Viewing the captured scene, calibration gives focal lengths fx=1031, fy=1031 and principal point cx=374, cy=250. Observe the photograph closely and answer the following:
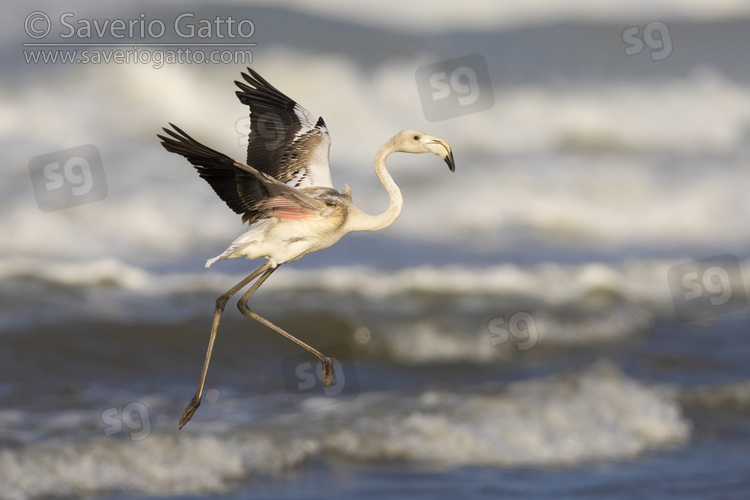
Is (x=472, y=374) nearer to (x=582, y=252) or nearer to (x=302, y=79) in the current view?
(x=582, y=252)

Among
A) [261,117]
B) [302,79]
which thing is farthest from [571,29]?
[261,117]

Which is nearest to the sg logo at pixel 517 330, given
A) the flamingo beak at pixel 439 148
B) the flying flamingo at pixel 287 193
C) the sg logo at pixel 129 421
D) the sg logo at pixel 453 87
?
the sg logo at pixel 129 421

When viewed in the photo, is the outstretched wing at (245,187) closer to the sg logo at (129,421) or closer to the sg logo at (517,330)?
the sg logo at (129,421)

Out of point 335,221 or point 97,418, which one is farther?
point 97,418

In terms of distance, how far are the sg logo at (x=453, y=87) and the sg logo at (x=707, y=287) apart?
8.25m

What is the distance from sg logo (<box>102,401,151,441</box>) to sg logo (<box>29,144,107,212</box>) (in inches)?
333

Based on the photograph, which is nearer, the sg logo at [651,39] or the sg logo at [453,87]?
the sg logo at [453,87]

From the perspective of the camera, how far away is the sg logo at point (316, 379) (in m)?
16.3

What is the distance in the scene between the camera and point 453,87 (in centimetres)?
2909

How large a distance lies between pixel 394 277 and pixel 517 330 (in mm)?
2941

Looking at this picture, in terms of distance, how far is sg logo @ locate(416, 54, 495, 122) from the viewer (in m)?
29.1

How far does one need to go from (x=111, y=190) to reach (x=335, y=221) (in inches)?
648

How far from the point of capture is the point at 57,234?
21.8 meters

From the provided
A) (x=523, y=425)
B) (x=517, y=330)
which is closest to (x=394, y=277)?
(x=517, y=330)
